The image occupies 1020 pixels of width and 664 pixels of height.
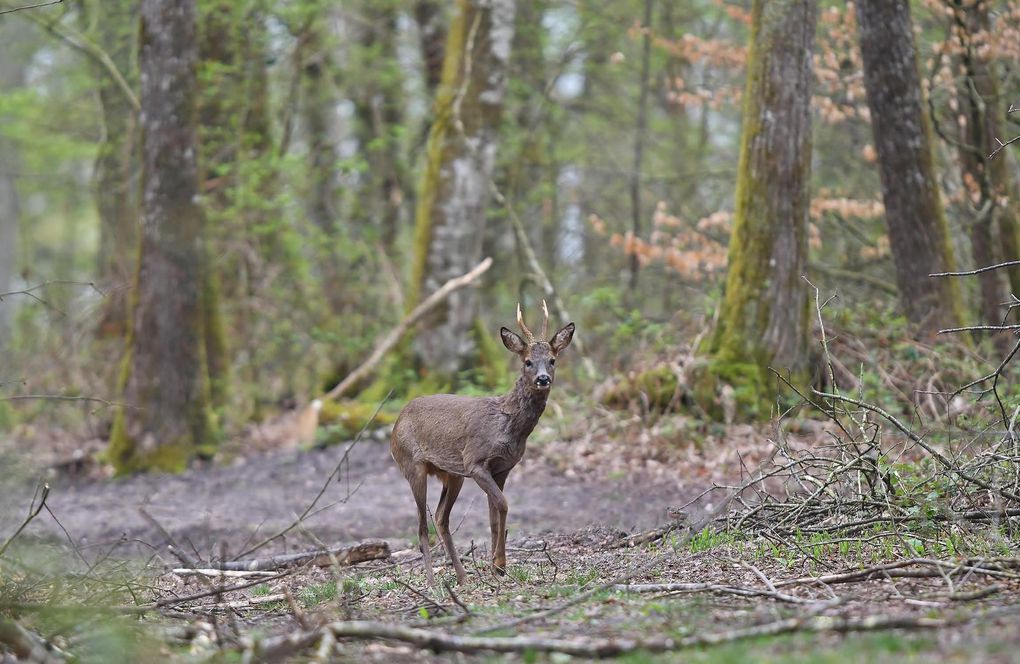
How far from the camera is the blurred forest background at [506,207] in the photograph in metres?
11.5

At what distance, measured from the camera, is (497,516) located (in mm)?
7090

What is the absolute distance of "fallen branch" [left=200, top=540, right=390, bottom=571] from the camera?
760cm

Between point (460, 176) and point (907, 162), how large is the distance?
5.63m

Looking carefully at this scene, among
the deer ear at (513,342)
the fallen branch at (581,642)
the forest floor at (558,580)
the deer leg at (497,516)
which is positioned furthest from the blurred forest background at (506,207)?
the fallen branch at (581,642)

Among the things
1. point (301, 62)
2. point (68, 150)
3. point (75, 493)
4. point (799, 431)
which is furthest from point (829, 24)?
point (68, 150)

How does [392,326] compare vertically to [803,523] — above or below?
above

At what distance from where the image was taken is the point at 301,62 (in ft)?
61.7

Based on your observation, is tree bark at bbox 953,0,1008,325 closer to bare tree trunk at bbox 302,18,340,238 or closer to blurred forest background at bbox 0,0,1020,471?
blurred forest background at bbox 0,0,1020,471

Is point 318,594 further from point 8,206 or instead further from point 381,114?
point 8,206

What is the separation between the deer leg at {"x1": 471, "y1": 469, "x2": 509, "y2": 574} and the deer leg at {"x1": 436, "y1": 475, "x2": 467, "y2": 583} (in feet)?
0.75

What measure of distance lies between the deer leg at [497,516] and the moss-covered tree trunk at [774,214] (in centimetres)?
473

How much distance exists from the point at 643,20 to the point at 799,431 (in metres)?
10.00

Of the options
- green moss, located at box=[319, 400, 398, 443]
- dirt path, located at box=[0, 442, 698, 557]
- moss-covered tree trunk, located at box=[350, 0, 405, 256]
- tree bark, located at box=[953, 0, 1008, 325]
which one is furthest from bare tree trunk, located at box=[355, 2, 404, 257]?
tree bark, located at box=[953, 0, 1008, 325]

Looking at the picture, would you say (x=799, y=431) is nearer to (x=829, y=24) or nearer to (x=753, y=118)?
(x=753, y=118)
